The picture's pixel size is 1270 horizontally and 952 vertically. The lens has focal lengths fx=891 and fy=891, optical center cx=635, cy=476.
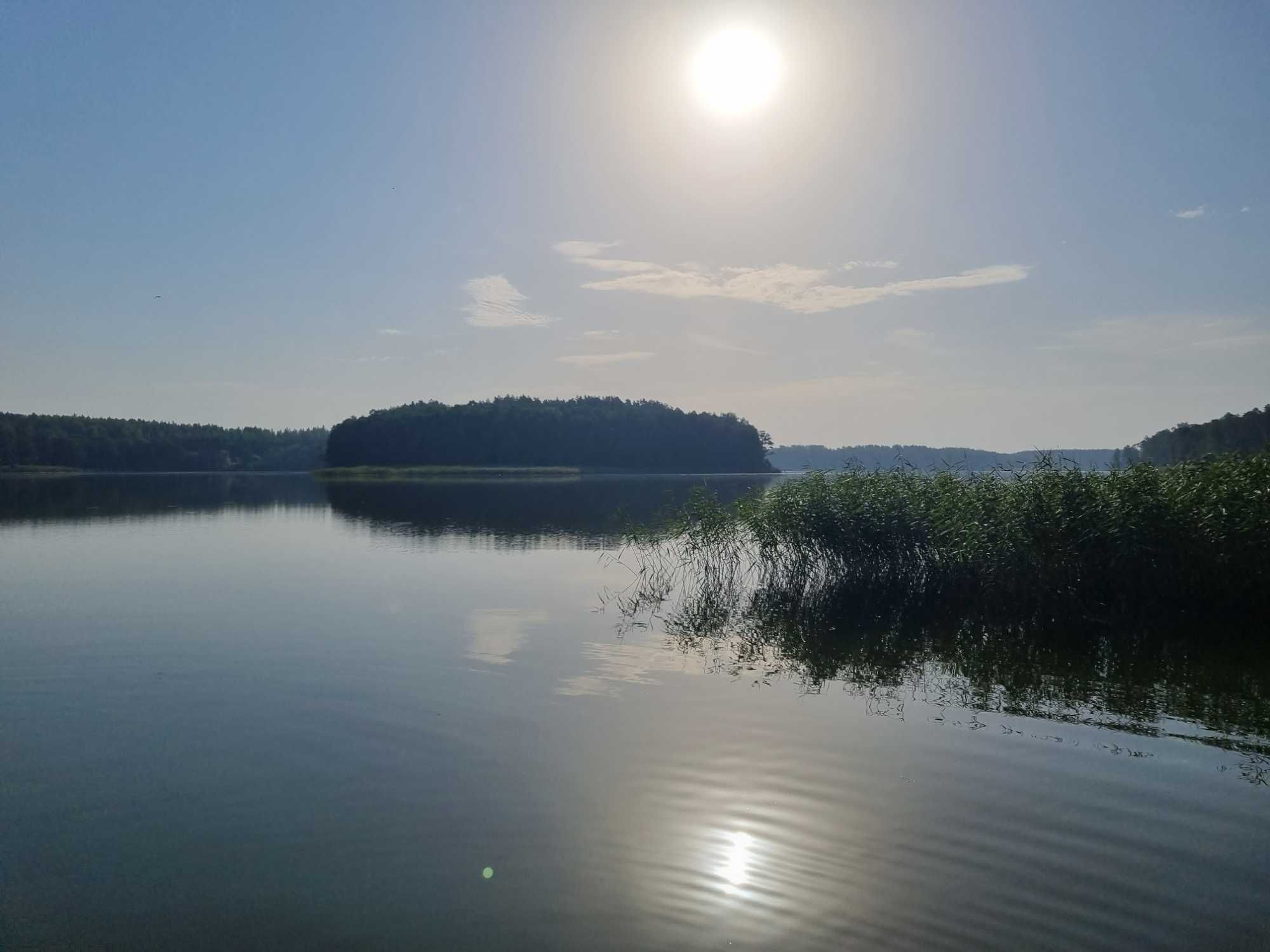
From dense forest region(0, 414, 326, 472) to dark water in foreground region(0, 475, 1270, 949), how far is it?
118035 mm

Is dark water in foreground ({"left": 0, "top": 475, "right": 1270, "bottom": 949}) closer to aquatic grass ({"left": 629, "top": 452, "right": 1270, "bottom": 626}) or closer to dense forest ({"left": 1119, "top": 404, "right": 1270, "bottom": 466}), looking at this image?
aquatic grass ({"left": 629, "top": 452, "right": 1270, "bottom": 626})

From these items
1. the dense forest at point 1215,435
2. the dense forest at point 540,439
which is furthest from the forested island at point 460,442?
the dense forest at point 1215,435

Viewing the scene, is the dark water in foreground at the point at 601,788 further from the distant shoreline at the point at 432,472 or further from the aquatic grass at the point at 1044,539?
the distant shoreline at the point at 432,472

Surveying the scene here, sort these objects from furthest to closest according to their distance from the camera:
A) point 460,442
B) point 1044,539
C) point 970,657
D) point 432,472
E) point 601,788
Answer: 1. point 460,442
2. point 432,472
3. point 1044,539
4. point 970,657
5. point 601,788

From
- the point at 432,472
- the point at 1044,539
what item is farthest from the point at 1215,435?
the point at 432,472

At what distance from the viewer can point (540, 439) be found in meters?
131

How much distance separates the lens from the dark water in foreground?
6531mm

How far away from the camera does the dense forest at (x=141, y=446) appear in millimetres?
115500

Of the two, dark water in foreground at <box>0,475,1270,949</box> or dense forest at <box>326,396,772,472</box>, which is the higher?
dense forest at <box>326,396,772,472</box>

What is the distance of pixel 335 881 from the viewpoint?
6.98 metres

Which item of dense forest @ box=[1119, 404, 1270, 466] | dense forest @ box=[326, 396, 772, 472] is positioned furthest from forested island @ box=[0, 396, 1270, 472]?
dense forest @ box=[1119, 404, 1270, 466]

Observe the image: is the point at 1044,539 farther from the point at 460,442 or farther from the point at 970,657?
the point at 460,442

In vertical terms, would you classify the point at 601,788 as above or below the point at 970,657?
below

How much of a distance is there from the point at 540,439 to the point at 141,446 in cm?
5786
